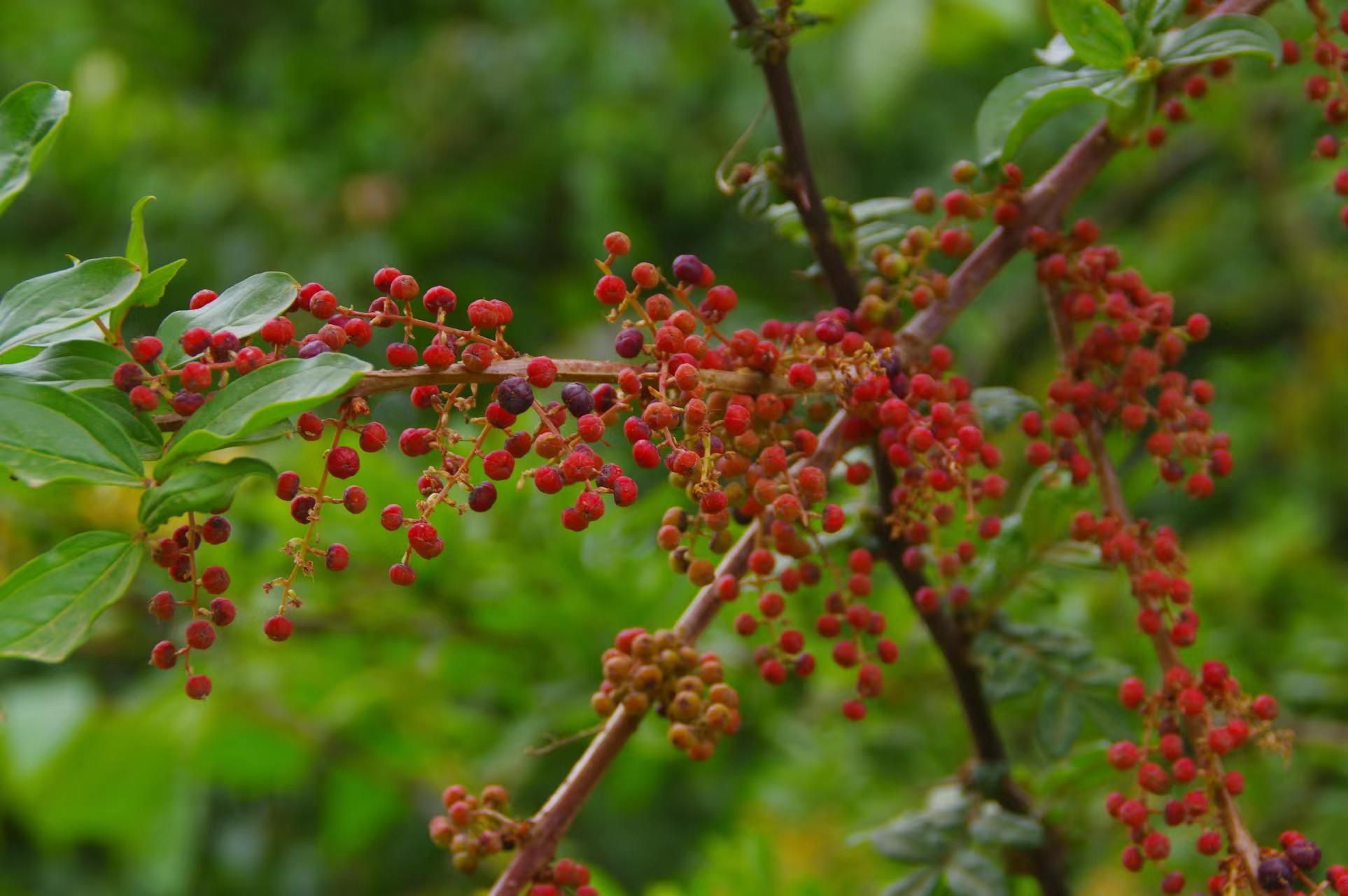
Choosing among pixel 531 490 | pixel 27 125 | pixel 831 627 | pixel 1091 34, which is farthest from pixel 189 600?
pixel 531 490

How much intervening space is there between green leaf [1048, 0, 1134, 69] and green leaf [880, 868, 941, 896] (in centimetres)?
55

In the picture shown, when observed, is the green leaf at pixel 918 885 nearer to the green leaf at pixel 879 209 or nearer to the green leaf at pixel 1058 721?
the green leaf at pixel 1058 721

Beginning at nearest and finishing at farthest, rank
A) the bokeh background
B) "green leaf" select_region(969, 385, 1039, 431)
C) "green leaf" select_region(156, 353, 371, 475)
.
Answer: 1. "green leaf" select_region(156, 353, 371, 475)
2. "green leaf" select_region(969, 385, 1039, 431)
3. the bokeh background

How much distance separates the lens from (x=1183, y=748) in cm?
→ 71

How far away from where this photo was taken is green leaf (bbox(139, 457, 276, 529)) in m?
0.55

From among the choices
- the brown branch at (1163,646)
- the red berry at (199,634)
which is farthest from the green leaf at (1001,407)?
the red berry at (199,634)

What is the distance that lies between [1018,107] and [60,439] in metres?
0.57

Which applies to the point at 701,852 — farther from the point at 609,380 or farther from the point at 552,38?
the point at 552,38

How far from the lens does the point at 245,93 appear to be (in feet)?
12.3

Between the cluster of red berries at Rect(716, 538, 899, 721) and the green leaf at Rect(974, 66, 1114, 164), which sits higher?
the green leaf at Rect(974, 66, 1114, 164)

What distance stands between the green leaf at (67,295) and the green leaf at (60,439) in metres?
0.05

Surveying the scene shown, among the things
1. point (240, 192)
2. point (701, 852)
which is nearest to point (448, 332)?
point (701, 852)

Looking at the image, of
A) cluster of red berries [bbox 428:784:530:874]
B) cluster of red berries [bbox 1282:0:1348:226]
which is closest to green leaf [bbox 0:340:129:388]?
cluster of red berries [bbox 428:784:530:874]

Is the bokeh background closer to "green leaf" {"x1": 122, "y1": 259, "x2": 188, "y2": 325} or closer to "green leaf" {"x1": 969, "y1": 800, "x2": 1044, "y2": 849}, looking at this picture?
"green leaf" {"x1": 969, "y1": 800, "x2": 1044, "y2": 849}
